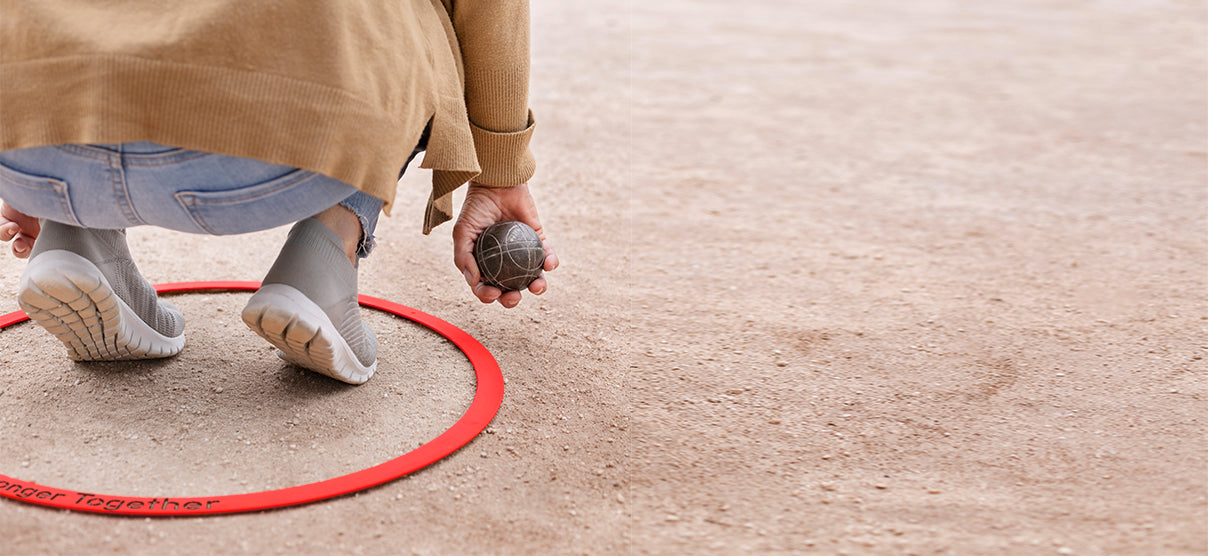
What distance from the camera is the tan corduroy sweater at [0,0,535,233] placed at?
45.8 inches

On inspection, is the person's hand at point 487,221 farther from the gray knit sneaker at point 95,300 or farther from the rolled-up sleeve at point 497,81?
the gray knit sneaker at point 95,300

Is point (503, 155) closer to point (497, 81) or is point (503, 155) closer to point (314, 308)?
point (497, 81)

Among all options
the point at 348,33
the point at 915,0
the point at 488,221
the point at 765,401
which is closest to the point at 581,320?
the point at 488,221

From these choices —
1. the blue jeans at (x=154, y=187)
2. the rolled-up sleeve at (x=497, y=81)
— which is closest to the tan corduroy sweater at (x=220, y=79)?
the blue jeans at (x=154, y=187)

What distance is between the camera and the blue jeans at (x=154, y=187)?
126cm

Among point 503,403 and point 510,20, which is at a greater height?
point 510,20

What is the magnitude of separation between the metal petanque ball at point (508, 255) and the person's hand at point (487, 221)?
0.02m

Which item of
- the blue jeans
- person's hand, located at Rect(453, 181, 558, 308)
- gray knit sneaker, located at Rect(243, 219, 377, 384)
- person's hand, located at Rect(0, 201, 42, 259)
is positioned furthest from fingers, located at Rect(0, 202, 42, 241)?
person's hand, located at Rect(453, 181, 558, 308)

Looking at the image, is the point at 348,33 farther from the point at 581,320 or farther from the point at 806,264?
the point at 806,264

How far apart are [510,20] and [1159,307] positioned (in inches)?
61.7

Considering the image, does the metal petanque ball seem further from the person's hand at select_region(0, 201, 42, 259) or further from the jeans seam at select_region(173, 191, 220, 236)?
the person's hand at select_region(0, 201, 42, 259)

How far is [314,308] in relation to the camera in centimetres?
153

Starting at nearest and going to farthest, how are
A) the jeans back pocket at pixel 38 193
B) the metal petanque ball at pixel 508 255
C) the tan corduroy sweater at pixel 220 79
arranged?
the tan corduroy sweater at pixel 220 79 → the jeans back pocket at pixel 38 193 → the metal petanque ball at pixel 508 255

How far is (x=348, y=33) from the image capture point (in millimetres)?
1226
